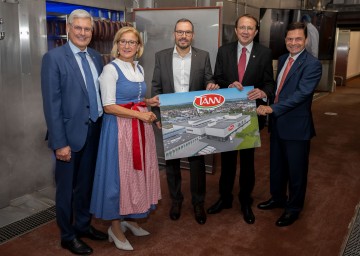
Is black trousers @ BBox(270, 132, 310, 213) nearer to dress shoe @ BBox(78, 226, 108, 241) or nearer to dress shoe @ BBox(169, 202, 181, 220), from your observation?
dress shoe @ BBox(169, 202, 181, 220)

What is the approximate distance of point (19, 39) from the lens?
10.9 ft

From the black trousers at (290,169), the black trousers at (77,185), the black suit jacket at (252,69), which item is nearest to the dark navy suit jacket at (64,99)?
the black trousers at (77,185)

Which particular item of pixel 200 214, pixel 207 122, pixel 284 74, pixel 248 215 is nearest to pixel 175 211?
Answer: pixel 200 214

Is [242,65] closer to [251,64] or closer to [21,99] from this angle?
[251,64]

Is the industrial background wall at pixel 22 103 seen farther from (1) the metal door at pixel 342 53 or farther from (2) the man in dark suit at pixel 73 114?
(1) the metal door at pixel 342 53

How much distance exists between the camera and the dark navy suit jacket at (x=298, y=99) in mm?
2885

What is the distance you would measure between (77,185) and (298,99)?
1.79 metres

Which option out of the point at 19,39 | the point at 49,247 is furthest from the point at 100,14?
the point at 49,247

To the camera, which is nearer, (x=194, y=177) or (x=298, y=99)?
(x=298, y=99)

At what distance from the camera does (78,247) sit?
2666mm

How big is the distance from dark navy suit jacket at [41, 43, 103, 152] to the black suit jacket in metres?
1.24

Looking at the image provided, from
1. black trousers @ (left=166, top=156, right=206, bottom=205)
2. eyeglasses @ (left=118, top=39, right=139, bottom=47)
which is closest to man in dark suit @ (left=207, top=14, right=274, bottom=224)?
black trousers @ (left=166, top=156, right=206, bottom=205)

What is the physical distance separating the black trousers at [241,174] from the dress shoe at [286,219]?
0.30 m

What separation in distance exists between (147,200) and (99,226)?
2.17ft
